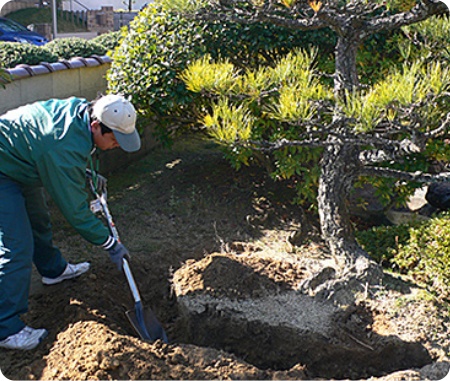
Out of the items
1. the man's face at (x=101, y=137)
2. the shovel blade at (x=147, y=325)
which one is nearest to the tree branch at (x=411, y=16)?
the man's face at (x=101, y=137)

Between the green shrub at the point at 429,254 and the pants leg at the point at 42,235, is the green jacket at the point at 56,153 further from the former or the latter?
the green shrub at the point at 429,254

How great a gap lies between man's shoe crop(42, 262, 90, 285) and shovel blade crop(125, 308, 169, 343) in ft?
2.37

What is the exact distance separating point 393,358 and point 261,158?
235cm

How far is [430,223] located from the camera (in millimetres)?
4254

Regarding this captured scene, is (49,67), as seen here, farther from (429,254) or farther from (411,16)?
(429,254)

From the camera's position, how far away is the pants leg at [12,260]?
325 cm

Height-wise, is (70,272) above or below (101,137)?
below

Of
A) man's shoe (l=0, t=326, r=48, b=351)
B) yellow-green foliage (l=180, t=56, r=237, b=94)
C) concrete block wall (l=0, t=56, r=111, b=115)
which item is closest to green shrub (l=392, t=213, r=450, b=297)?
yellow-green foliage (l=180, t=56, r=237, b=94)

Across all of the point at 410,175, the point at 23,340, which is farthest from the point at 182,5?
the point at 23,340

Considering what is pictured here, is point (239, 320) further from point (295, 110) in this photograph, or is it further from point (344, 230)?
point (295, 110)

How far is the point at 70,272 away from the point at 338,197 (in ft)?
6.62

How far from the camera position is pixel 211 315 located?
12.4 feet

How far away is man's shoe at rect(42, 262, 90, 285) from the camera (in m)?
3.96

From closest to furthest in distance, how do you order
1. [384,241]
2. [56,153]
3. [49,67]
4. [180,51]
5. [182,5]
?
[56,153]
[182,5]
[384,241]
[180,51]
[49,67]
